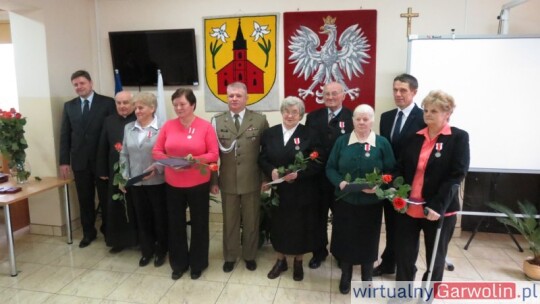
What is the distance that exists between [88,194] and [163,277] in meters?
1.32

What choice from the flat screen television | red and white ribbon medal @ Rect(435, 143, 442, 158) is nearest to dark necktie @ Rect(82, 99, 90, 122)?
the flat screen television

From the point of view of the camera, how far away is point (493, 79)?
3.36 m

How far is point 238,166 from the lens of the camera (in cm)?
292

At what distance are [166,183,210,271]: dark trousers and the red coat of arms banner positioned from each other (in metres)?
1.76

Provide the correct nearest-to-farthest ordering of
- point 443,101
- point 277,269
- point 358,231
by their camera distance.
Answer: point 443,101 < point 358,231 < point 277,269

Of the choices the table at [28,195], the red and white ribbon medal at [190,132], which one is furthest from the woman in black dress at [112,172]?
the red and white ribbon medal at [190,132]

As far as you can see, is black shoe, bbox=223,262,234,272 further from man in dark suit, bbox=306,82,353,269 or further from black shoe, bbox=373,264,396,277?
black shoe, bbox=373,264,396,277

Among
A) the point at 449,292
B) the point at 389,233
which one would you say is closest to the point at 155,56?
the point at 389,233

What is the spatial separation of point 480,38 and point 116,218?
3.84 meters

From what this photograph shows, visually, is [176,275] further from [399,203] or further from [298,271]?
[399,203]

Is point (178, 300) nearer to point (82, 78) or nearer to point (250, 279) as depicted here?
point (250, 279)

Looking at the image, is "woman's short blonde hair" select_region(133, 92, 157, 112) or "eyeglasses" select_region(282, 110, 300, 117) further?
"woman's short blonde hair" select_region(133, 92, 157, 112)

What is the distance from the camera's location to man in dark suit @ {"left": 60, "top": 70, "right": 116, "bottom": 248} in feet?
11.6

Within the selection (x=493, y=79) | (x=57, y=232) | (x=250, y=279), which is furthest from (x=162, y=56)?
(x=493, y=79)
